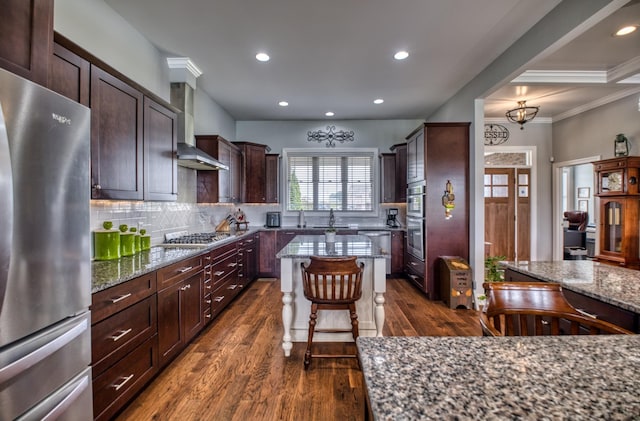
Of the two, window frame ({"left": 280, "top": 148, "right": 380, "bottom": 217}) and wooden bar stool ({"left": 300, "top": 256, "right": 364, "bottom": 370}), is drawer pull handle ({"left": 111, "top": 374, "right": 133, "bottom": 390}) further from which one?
window frame ({"left": 280, "top": 148, "right": 380, "bottom": 217})

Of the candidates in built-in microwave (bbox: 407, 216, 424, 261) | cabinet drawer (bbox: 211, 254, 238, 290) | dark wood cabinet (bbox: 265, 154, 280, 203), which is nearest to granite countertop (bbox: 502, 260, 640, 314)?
built-in microwave (bbox: 407, 216, 424, 261)

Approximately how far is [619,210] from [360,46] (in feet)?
13.7

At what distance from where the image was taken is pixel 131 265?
2.19 meters

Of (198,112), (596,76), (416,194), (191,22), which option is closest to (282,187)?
(198,112)

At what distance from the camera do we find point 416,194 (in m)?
4.68

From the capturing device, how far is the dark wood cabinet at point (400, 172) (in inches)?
226

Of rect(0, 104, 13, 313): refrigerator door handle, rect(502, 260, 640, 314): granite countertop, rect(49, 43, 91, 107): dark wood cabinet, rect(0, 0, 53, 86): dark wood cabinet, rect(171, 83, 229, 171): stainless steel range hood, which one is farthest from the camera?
rect(171, 83, 229, 171): stainless steel range hood

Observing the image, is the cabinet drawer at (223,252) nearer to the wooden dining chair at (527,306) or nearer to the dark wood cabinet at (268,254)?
the dark wood cabinet at (268,254)

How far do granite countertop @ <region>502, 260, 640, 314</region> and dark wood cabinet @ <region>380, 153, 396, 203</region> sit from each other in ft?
11.8

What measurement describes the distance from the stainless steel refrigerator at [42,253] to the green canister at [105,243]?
107 centimetres

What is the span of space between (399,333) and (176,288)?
2189mm

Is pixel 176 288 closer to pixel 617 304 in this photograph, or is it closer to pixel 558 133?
pixel 617 304

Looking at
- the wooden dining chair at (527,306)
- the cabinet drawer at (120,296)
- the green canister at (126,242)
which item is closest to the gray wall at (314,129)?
the green canister at (126,242)

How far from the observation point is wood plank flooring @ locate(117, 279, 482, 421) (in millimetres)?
1969
